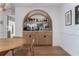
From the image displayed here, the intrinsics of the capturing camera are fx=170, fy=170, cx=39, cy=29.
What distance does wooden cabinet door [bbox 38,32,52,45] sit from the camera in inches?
273

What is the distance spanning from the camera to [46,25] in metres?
7.81

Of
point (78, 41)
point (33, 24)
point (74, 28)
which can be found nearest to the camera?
point (78, 41)

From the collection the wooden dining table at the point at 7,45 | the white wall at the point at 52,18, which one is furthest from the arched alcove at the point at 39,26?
the wooden dining table at the point at 7,45

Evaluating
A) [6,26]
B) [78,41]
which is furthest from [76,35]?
[6,26]

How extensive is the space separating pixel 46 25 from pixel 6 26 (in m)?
1.83

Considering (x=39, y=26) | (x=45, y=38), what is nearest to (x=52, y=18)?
(x=39, y=26)

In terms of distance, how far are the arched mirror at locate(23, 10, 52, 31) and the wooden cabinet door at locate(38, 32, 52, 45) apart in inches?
11.9

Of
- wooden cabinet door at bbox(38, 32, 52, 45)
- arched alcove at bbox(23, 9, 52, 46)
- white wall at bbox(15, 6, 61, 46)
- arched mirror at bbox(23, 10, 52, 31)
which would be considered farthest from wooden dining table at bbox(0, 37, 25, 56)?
arched mirror at bbox(23, 10, 52, 31)

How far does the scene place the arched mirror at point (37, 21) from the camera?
7.55m

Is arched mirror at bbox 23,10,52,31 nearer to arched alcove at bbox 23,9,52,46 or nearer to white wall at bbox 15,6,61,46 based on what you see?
arched alcove at bbox 23,9,52,46

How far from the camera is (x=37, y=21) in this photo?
7805mm

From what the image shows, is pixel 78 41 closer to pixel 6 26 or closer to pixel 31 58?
pixel 31 58

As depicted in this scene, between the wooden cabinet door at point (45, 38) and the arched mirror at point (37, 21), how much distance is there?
0.30 meters

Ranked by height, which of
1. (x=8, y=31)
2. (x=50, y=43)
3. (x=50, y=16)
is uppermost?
(x=50, y=16)
